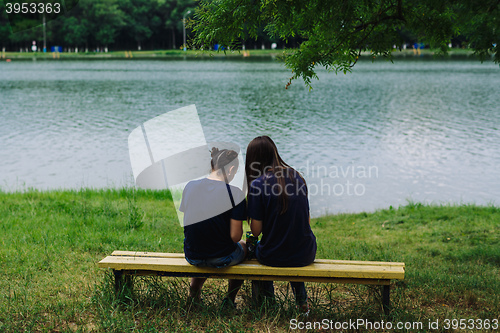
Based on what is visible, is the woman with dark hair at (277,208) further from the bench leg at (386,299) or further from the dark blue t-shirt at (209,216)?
the bench leg at (386,299)

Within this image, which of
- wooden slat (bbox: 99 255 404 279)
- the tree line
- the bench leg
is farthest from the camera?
the tree line

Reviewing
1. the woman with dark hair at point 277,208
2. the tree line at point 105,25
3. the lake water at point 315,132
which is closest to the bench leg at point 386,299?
the woman with dark hair at point 277,208

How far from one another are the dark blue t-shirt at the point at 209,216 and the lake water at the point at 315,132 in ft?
10.8

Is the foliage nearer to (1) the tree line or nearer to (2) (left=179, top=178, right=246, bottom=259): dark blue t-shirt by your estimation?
(2) (left=179, top=178, right=246, bottom=259): dark blue t-shirt

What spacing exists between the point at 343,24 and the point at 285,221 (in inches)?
102

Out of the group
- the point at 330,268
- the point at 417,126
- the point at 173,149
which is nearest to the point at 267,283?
the point at 330,268

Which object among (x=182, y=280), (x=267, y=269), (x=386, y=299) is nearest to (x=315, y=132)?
(x=182, y=280)

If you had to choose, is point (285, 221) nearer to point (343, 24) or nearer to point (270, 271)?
point (270, 271)

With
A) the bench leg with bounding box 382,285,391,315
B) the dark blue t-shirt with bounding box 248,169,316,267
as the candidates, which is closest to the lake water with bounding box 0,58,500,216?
the dark blue t-shirt with bounding box 248,169,316,267

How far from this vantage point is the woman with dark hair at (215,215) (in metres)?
3.66

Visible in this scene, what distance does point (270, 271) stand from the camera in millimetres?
3734

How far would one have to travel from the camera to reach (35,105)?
2552cm

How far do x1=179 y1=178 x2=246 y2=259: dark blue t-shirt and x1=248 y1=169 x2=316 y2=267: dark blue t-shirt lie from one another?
5.5 inches

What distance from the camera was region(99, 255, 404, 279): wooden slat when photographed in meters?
3.63
